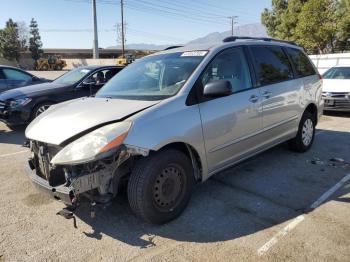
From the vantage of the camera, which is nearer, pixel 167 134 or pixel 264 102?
pixel 167 134

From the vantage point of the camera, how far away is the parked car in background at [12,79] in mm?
10328

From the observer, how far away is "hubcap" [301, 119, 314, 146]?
19.6 ft

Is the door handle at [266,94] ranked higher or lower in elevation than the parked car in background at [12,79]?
lower

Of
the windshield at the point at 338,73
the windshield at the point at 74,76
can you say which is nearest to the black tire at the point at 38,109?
the windshield at the point at 74,76

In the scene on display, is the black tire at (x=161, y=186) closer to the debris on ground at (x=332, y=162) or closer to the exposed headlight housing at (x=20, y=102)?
the debris on ground at (x=332, y=162)

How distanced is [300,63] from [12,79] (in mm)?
8412

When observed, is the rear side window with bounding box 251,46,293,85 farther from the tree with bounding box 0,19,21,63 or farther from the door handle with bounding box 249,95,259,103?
the tree with bounding box 0,19,21,63

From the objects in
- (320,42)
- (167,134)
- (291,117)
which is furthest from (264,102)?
(320,42)

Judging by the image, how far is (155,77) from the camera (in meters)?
4.29

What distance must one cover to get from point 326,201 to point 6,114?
6.77 meters

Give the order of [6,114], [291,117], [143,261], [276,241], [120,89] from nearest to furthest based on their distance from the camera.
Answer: [143,261] < [276,241] < [120,89] < [291,117] < [6,114]

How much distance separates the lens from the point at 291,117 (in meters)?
5.46

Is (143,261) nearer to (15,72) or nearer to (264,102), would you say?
(264,102)

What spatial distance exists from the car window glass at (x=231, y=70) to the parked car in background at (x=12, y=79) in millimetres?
8091
